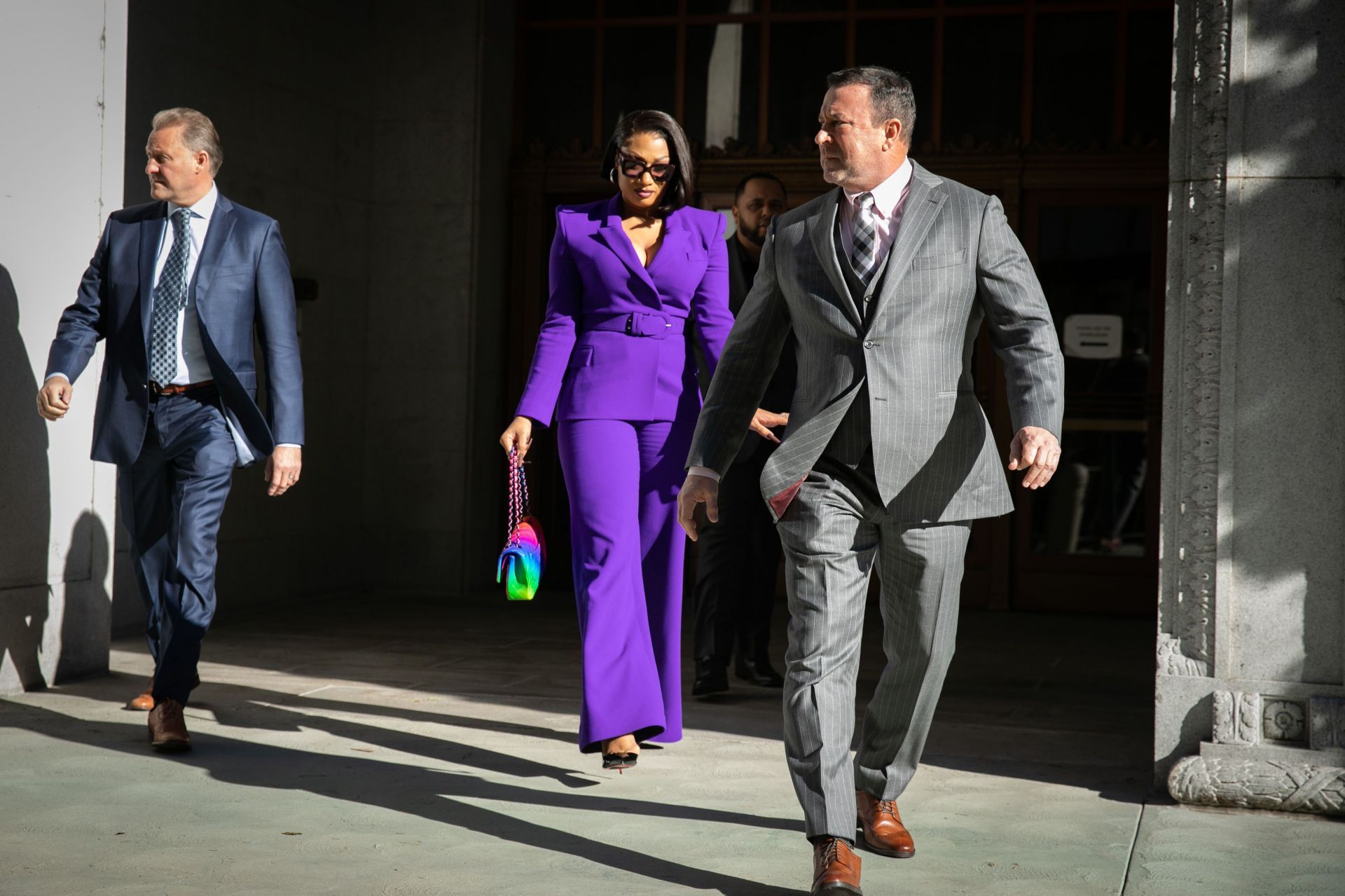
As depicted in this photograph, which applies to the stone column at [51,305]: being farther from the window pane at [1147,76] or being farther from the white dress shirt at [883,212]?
the window pane at [1147,76]

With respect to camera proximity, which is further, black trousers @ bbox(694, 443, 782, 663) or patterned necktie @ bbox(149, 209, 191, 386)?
black trousers @ bbox(694, 443, 782, 663)

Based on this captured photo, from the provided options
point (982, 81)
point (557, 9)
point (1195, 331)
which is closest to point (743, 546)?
point (1195, 331)

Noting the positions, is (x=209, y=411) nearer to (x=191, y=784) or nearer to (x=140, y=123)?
(x=191, y=784)

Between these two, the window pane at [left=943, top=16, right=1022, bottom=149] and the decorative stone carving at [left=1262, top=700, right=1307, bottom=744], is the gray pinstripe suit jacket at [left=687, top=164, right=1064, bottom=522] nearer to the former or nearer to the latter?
the decorative stone carving at [left=1262, top=700, right=1307, bottom=744]

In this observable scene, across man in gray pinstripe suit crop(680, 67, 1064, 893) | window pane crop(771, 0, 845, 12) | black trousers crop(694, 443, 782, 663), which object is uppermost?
window pane crop(771, 0, 845, 12)

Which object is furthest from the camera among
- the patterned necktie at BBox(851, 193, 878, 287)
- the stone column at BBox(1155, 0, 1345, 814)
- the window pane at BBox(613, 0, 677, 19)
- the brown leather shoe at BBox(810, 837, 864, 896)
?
the window pane at BBox(613, 0, 677, 19)

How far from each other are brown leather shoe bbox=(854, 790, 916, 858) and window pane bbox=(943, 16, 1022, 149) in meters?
6.41

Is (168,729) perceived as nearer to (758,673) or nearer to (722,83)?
(758,673)

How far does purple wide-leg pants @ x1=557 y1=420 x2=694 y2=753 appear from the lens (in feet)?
15.4

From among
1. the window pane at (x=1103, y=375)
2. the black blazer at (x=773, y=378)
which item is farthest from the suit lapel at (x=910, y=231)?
the window pane at (x=1103, y=375)

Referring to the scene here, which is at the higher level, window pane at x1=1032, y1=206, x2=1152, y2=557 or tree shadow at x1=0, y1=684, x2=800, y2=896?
window pane at x1=1032, y1=206, x2=1152, y2=557

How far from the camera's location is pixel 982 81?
9.63 metres

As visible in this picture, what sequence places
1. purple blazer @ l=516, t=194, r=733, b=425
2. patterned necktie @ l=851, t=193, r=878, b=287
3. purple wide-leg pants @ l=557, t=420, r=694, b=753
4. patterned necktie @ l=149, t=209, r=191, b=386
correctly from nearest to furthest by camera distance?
patterned necktie @ l=851, t=193, r=878, b=287
purple wide-leg pants @ l=557, t=420, r=694, b=753
purple blazer @ l=516, t=194, r=733, b=425
patterned necktie @ l=149, t=209, r=191, b=386

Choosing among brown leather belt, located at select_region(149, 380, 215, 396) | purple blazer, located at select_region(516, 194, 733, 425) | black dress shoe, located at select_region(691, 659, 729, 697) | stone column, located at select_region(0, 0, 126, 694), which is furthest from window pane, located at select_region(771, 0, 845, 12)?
brown leather belt, located at select_region(149, 380, 215, 396)
